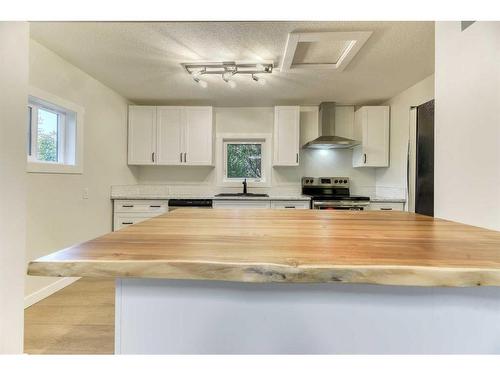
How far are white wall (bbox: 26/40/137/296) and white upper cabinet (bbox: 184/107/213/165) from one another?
0.87m

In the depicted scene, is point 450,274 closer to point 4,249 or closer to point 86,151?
point 4,249

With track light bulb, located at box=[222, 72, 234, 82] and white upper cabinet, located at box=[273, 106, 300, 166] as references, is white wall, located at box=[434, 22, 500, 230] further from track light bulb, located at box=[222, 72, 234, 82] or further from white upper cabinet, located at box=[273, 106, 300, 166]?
white upper cabinet, located at box=[273, 106, 300, 166]

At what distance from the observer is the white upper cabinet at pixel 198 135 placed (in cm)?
409

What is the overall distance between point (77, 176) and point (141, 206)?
927 mm

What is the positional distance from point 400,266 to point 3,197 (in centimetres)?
167

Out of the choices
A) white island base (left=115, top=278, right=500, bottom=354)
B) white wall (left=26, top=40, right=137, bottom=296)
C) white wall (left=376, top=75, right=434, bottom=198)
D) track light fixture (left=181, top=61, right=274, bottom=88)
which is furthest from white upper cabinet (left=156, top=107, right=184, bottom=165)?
white island base (left=115, top=278, right=500, bottom=354)

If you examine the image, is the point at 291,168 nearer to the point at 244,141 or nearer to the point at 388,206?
the point at 244,141

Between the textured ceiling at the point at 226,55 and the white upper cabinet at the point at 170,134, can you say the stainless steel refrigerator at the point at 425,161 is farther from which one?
the white upper cabinet at the point at 170,134

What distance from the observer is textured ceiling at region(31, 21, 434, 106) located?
214 centimetres

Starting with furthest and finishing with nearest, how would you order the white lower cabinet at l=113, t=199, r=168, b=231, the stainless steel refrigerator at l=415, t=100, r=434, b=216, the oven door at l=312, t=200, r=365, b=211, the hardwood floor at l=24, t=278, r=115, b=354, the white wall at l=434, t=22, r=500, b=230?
the white lower cabinet at l=113, t=199, r=168, b=231 < the oven door at l=312, t=200, r=365, b=211 < the stainless steel refrigerator at l=415, t=100, r=434, b=216 < the hardwood floor at l=24, t=278, r=115, b=354 < the white wall at l=434, t=22, r=500, b=230

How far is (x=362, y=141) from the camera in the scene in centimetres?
396

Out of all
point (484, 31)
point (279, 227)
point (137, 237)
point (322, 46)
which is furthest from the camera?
point (322, 46)
